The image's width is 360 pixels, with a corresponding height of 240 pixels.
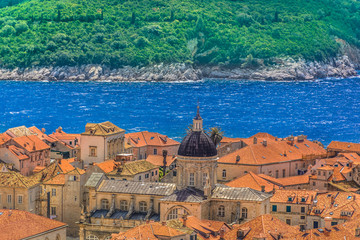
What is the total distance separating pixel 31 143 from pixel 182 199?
40722mm

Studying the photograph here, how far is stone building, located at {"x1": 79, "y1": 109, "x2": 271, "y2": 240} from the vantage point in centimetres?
9750

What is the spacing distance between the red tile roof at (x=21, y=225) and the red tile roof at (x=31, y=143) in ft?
120

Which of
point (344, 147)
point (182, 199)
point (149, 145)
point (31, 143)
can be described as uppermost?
point (149, 145)

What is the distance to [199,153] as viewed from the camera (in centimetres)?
9919

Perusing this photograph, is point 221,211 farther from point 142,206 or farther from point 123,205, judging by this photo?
point 123,205

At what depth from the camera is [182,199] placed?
97.4 m

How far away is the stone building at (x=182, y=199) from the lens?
97500mm

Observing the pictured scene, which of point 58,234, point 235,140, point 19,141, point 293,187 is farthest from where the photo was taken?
point 235,140

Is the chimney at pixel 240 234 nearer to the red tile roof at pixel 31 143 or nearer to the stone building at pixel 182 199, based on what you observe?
the stone building at pixel 182 199

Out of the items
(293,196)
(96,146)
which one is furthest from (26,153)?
(293,196)

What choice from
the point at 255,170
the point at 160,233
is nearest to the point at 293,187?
the point at 255,170

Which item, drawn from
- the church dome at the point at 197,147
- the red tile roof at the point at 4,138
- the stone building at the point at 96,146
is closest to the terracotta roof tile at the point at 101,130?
the stone building at the point at 96,146

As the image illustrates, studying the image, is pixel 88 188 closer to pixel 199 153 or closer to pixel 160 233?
pixel 199 153

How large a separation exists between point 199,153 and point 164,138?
1977 inches
